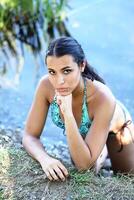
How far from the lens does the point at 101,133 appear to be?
3049 millimetres

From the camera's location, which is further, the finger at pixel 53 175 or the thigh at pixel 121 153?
Answer: the thigh at pixel 121 153

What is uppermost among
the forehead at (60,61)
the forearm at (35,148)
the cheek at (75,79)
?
the forehead at (60,61)

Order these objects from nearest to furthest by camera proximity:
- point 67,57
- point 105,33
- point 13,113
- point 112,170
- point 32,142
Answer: point 67,57 → point 32,142 → point 112,170 → point 13,113 → point 105,33

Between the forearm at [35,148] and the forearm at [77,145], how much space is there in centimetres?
17

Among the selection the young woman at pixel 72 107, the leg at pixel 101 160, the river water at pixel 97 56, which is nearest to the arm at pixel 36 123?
the young woman at pixel 72 107

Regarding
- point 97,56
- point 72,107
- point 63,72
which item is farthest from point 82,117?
point 97,56

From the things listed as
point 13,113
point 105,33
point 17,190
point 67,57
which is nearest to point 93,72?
point 67,57

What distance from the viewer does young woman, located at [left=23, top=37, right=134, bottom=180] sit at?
2893mm

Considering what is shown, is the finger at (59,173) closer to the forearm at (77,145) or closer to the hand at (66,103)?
the forearm at (77,145)

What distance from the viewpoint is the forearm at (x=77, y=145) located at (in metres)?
2.91

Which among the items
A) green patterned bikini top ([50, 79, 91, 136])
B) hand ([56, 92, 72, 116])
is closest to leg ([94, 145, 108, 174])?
green patterned bikini top ([50, 79, 91, 136])

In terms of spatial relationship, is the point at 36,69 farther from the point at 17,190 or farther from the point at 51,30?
the point at 17,190

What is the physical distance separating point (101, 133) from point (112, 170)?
1163 millimetres

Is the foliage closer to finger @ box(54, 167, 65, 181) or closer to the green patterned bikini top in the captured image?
the green patterned bikini top
